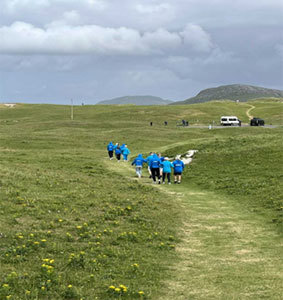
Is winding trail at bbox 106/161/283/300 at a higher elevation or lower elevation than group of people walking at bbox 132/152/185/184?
lower

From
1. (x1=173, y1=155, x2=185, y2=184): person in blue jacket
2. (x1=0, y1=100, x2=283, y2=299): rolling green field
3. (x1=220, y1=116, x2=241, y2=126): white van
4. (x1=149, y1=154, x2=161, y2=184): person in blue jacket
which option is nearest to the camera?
(x1=0, y1=100, x2=283, y2=299): rolling green field

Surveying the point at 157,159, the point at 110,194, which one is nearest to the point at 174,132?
the point at 157,159

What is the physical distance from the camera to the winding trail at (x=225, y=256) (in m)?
11.7

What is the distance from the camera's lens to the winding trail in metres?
11.7

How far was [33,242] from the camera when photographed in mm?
14438

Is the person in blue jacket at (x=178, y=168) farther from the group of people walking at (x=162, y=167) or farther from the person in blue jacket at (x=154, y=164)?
the person in blue jacket at (x=154, y=164)

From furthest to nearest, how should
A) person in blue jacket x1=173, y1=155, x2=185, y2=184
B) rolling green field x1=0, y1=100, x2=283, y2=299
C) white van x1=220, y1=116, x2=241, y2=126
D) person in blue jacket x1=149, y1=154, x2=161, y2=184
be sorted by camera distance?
white van x1=220, y1=116, x2=241, y2=126
person in blue jacket x1=173, y1=155, x2=185, y2=184
person in blue jacket x1=149, y1=154, x2=161, y2=184
rolling green field x1=0, y1=100, x2=283, y2=299

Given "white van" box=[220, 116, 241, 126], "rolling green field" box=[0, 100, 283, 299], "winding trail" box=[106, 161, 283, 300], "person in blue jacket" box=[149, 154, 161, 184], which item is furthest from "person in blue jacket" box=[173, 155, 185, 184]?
"white van" box=[220, 116, 241, 126]

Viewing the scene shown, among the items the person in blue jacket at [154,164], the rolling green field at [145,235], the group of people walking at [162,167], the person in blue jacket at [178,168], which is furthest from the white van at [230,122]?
the person in blue jacket at [154,164]

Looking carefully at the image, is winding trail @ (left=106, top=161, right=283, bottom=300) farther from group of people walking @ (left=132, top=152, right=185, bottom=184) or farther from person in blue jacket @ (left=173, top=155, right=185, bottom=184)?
person in blue jacket @ (left=173, top=155, right=185, bottom=184)

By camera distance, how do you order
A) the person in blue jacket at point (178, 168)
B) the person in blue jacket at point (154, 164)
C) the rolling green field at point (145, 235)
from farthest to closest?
the person in blue jacket at point (178, 168) < the person in blue jacket at point (154, 164) < the rolling green field at point (145, 235)

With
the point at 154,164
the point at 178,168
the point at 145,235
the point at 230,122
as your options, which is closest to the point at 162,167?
the point at 154,164

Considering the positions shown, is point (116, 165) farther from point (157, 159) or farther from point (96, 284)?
point (96, 284)

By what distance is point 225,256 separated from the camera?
1530cm
